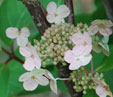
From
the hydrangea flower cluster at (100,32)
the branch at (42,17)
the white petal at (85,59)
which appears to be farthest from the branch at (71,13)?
the white petal at (85,59)

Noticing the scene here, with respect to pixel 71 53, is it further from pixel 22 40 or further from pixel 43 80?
pixel 22 40

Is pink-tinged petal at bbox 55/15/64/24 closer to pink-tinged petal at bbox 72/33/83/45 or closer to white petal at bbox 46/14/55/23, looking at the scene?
white petal at bbox 46/14/55/23

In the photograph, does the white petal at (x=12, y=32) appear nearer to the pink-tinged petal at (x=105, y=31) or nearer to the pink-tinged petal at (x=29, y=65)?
the pink-tinged petal at (x=29, y=65)

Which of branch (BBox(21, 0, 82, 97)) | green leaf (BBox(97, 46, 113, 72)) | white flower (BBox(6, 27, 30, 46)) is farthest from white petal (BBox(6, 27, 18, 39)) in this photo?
green leaf (BBox(97, 46, 113, 72))

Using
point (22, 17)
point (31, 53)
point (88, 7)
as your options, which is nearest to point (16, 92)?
point (22, 17)

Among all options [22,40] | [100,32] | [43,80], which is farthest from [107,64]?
[22,40]

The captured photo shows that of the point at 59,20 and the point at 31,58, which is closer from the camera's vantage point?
the point at 31,58
